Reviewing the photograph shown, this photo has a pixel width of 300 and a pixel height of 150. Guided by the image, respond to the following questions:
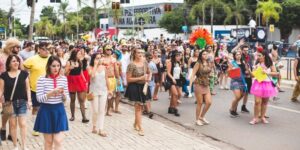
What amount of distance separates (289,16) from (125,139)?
177 feet

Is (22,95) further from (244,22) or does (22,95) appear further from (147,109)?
(244,22)

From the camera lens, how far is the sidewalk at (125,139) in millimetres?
8719

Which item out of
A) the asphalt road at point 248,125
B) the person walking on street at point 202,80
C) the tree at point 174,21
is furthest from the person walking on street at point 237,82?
the tree at point 174,21

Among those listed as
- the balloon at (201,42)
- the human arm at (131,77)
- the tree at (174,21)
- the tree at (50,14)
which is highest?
the tree at (50,14)

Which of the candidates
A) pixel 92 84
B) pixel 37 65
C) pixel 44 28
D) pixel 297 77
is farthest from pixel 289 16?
pixel 44 28

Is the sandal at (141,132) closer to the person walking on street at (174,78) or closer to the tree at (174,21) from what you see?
the person walking on street at (174,78)

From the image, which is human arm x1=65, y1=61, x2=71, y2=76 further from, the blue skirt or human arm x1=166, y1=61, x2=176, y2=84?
the blue skirt

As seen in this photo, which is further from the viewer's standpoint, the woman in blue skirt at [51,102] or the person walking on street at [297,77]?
the person walking on street at [297,77]

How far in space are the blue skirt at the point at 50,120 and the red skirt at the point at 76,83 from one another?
4053mm

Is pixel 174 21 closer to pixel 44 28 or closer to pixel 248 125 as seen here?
pixel 44 28

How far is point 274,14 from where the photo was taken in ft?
178

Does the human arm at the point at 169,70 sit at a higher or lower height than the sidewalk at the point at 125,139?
higher

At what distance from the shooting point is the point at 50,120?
687 cm

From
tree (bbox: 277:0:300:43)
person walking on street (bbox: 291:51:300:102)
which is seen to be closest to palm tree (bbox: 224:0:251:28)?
tree (bbox: 277:0:300:43)
